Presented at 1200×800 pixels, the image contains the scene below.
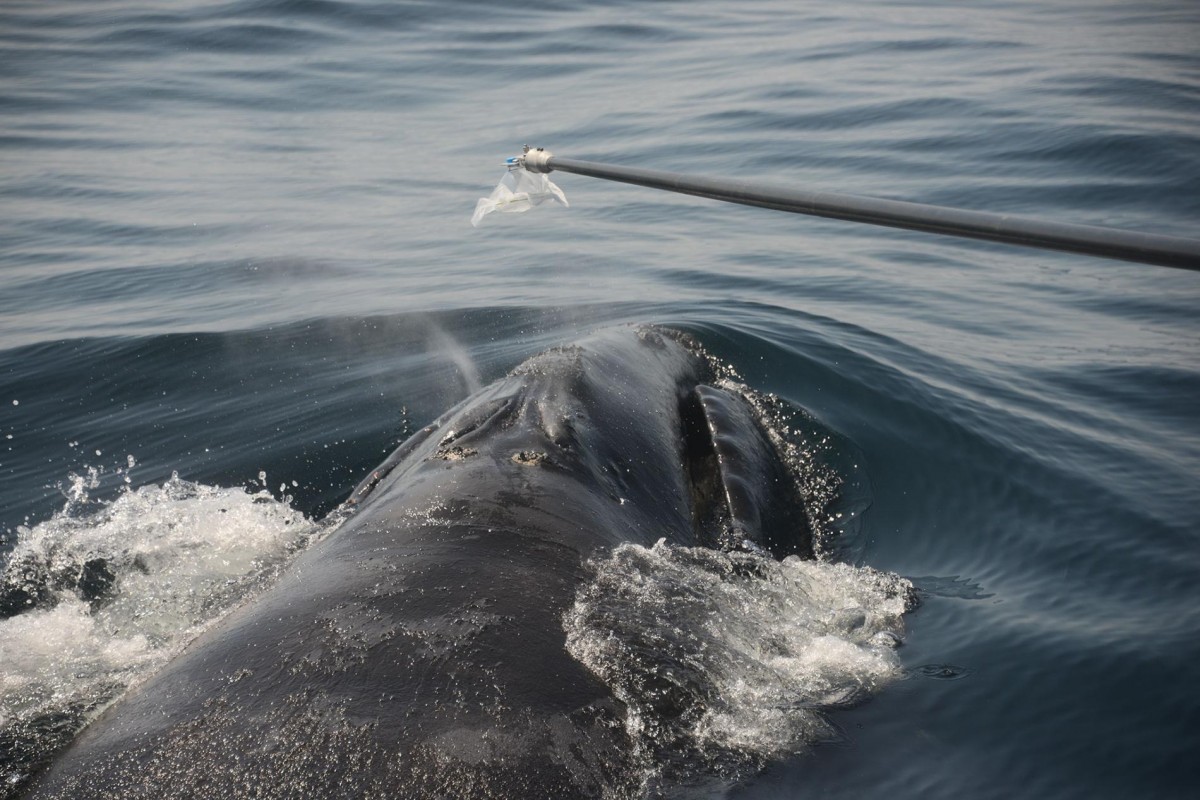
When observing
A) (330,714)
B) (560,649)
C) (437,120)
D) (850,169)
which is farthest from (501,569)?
(437,120)

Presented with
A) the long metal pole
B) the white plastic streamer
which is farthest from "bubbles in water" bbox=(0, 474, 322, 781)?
the long metal pole


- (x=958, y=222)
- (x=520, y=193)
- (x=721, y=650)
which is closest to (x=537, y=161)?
(x=520, y=193)

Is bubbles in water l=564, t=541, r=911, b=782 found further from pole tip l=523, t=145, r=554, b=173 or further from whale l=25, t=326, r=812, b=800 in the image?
pole tip l=523, t=145, r=554, b=173

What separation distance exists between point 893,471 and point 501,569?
465cm

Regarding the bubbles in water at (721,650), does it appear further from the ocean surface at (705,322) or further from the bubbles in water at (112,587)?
the bubbles in water at (112,587)

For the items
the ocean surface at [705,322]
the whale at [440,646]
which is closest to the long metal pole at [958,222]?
the whale at [440,646]

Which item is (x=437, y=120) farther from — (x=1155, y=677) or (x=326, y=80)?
(x=1155, y=677)

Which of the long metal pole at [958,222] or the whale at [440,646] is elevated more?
the long metal pole at [958,222]

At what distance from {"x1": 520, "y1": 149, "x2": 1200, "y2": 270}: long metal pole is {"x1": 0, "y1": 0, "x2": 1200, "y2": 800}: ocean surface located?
177 centimetres

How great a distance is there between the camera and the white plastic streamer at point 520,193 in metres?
7.19

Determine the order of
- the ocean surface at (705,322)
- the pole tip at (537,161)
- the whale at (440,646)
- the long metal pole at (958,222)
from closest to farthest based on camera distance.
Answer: the whale at (440,646)
the long metal pole at (958,222)
the ocean surface at (705,322)
the pole tip at (537,161)

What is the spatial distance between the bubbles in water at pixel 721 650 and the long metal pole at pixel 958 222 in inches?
57.2

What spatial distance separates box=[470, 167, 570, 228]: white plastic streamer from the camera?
7.19 meters

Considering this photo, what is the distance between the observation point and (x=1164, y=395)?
9141mm
